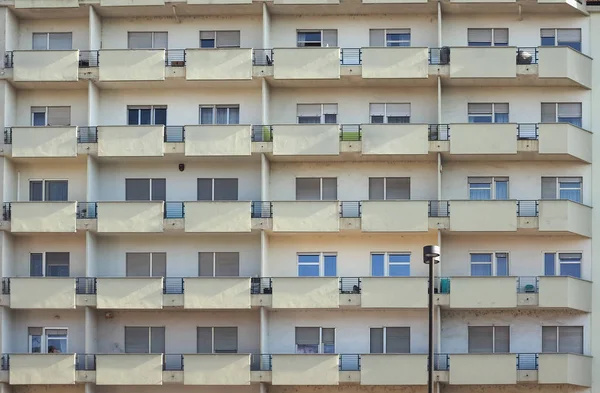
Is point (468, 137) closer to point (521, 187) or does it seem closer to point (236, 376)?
point (521, 187)

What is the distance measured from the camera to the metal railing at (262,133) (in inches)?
2500

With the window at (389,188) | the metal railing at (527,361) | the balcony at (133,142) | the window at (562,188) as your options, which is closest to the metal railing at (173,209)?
the balcony at (133,142)

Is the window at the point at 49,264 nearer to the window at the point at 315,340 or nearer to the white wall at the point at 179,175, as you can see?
the white wall at the point at 179,175

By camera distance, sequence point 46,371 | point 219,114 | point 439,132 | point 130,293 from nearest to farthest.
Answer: point 46,371
point 130,293
point 439,132
point 219,114

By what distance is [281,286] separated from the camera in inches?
2451

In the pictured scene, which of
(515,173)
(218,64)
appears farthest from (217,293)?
(515,173)

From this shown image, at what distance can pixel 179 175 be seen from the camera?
212 ft

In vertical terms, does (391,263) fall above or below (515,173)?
below

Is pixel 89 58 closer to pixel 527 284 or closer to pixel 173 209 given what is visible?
pixel 173 209

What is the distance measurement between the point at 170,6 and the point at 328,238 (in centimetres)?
1171

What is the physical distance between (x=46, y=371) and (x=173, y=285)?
242 inches

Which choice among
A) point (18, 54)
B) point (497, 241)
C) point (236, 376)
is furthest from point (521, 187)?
point (18, 54)

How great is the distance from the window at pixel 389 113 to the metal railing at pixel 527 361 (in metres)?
10.8

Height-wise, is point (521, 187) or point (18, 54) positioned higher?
point (18, 54)
